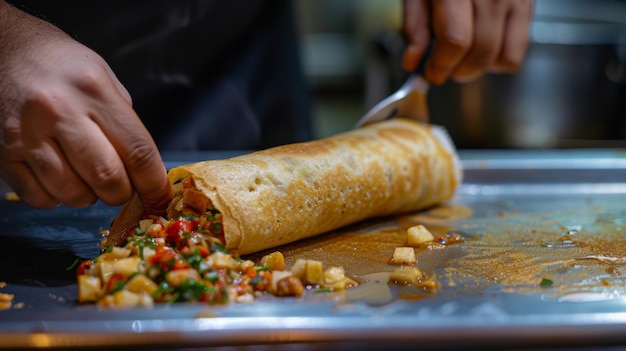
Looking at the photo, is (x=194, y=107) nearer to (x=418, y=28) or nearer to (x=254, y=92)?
(x=254, y=92)

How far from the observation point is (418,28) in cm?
293

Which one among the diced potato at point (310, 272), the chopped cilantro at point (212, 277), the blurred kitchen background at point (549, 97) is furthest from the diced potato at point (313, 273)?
the blurred kitchen background at point (549, 97)

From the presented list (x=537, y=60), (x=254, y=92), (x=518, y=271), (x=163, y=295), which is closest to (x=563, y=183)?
(x=537, y=60)

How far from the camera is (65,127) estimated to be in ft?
5.38

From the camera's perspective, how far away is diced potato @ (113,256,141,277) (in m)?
1.65

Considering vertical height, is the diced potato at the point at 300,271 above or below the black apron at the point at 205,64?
below

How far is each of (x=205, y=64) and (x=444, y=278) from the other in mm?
1814

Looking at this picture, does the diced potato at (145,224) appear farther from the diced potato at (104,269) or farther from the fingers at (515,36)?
the fingers at (515,36)

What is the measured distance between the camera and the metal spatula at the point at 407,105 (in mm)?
2891

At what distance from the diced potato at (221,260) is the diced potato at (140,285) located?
0.18 metres

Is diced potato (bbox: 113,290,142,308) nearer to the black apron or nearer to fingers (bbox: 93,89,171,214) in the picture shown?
fingers (bbox: 93,89,171,214)

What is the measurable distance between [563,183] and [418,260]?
1307 millimetres

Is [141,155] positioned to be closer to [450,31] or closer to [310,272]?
[310,272]

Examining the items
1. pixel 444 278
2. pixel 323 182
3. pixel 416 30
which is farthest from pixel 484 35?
pixel 444 278
